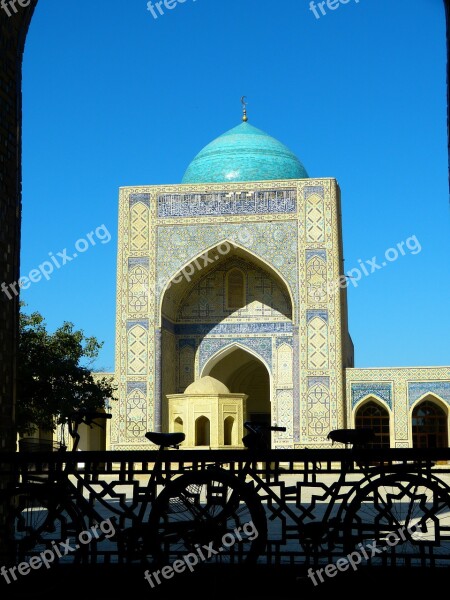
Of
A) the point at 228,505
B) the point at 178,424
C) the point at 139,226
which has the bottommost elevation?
the point at 228,505

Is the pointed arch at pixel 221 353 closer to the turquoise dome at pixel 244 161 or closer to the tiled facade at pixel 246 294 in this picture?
the tiled facade at pixel 246 294

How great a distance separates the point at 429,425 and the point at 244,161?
8478 mm

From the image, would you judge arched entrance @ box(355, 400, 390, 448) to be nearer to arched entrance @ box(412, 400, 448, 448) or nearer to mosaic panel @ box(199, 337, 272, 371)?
arched entrance @ box(412, 400, 448, 448)

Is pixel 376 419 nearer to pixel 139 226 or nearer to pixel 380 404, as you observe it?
pixel 380 404

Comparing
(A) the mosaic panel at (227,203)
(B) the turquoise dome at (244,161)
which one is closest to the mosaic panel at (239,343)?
(A) the mosaic panel at (227,203)

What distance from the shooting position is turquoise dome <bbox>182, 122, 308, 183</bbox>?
23.5 metres

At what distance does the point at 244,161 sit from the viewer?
23750 millimetres

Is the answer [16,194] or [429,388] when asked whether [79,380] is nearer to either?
[429,388]

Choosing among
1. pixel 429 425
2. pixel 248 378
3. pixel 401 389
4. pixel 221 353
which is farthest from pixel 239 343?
pixel 429 425

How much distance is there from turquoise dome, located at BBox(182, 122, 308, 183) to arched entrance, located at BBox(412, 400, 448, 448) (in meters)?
7.01

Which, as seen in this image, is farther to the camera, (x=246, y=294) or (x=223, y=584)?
(x=246, y=294)

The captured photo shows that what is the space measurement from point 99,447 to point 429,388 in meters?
9.45

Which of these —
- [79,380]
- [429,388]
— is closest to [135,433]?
[79,380]

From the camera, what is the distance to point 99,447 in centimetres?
2492
